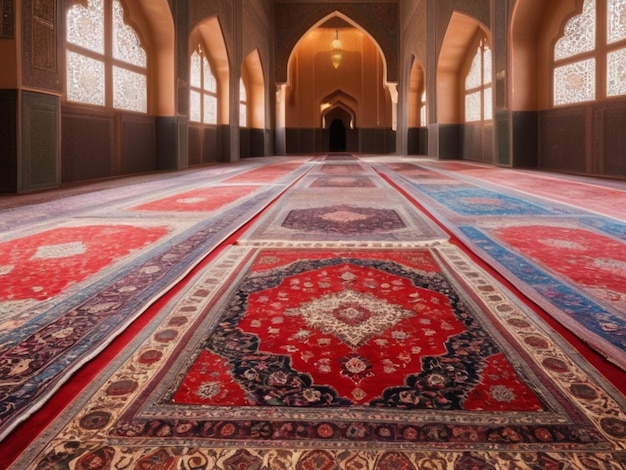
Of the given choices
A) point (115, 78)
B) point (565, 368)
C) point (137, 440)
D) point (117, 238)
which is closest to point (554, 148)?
point (115, 78)

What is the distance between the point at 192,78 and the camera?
9.52 m

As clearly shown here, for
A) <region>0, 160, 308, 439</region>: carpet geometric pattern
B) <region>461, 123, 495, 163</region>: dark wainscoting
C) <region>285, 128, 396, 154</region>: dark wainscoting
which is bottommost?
<region>0, 160, 308, 439</region>: carpet geometric pattern

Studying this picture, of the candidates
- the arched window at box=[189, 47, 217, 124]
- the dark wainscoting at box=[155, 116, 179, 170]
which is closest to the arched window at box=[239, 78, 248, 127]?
the arched window at box=[189, 47, 217, 124]

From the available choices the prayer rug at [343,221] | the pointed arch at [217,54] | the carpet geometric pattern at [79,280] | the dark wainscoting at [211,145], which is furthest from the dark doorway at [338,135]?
the carpet geometric pattern at [79,280]

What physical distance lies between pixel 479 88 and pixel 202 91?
5.15 meters

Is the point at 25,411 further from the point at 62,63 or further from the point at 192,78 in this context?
the point at 192,78

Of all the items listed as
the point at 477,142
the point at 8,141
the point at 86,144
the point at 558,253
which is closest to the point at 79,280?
the point at 558,253

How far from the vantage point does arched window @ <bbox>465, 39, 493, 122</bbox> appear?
372 inches

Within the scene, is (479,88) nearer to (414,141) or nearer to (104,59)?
(414,141)

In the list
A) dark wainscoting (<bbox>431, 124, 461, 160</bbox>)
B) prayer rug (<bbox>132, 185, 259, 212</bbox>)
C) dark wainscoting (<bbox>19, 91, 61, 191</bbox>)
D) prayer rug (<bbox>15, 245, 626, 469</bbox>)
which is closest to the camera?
prayer rug (<bbox>15, 245, 626, 469</bbox>)

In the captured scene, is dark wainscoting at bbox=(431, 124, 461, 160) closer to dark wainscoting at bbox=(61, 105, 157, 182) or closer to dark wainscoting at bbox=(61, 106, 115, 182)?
dark wainscoting at bbox=(61, 105, 157, 182)

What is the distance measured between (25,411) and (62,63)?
4.87 meters

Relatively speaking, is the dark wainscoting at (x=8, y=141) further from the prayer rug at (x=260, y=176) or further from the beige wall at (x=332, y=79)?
the beige wall at (x=332, y=79)

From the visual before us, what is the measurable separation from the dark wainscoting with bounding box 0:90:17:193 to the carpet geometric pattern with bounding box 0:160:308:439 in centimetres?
149
